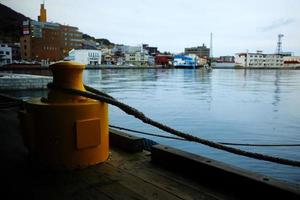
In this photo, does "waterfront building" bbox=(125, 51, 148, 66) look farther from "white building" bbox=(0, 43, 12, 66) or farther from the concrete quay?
the concrete quay

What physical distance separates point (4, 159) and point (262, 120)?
46.7 feet

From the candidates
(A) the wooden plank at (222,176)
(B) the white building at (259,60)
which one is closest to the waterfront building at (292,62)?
(B) the white building at (259,60)

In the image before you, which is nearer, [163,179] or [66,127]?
[163,179]

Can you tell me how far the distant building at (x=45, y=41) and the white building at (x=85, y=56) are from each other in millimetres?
5735

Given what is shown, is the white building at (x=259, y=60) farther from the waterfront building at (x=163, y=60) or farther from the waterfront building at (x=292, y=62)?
the waterfront building at (x=163, y=60)

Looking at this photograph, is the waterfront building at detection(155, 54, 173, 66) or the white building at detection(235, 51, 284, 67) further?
the white building at detection(235, 51, 284, 67)

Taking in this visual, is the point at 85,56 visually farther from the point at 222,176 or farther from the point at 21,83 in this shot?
the point at 222,176

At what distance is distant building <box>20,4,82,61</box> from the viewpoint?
108m

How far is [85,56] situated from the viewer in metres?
124

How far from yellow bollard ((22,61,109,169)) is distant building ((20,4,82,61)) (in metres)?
112

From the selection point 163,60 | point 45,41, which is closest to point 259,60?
point 163,60

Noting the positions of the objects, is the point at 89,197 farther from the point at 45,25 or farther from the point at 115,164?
the point at 45,25

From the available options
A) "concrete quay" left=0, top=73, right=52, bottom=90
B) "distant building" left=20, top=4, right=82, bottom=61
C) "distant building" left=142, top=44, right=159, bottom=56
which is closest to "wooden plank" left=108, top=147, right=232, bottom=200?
"concrete quay" left=0, top=73, right=52, bottom=90

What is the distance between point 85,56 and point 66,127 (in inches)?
4943
